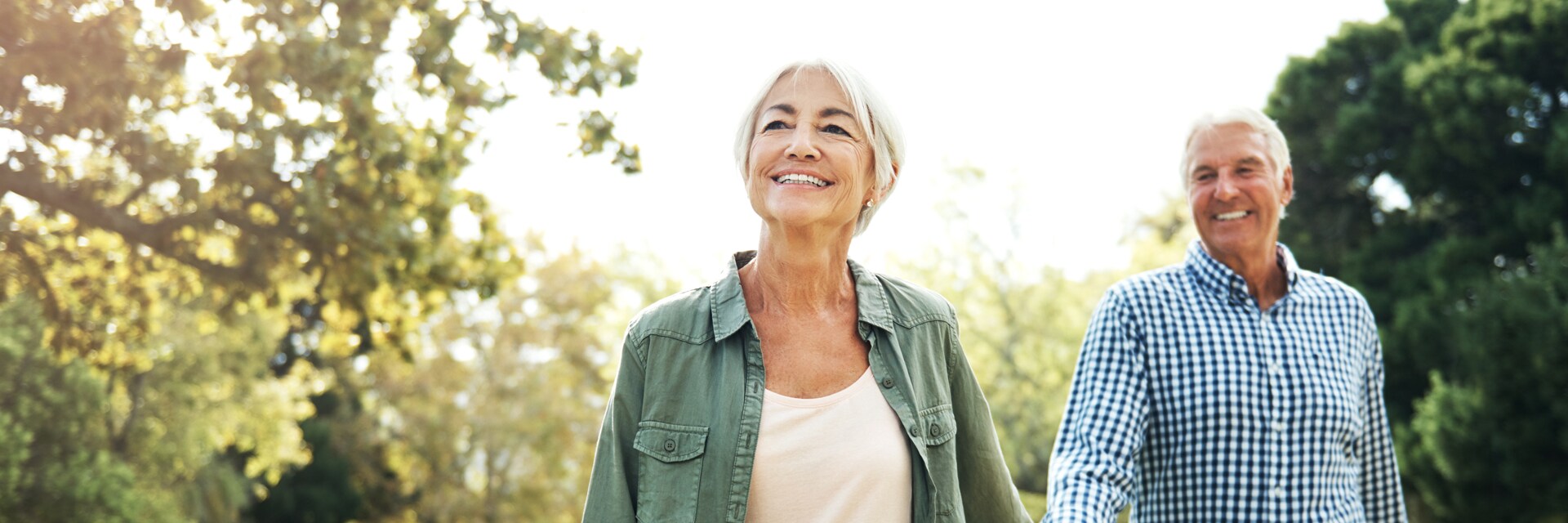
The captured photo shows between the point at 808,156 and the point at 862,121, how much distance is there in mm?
159

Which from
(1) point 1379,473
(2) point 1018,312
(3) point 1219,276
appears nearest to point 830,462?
(3) point 1219,276

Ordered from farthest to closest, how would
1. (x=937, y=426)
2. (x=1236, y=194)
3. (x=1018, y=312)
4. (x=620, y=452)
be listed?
1. (x=1018, y=312)
2. (x=1236, y=194)
3. (x=937, y=426)
4. (x=620, y=452)

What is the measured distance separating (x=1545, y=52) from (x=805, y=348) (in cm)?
1603

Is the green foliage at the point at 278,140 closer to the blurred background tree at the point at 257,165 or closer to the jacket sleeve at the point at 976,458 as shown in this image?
the blurred background tree at the point at 257,165

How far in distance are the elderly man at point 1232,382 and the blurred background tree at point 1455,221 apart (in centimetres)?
1212

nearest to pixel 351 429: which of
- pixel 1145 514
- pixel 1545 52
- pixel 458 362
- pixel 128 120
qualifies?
pixel 458 362

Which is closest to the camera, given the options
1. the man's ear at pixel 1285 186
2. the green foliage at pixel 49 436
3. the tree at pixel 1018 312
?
the man's ear at pixel 1285 186

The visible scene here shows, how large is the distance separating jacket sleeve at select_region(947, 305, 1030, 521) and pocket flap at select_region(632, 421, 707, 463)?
67cm

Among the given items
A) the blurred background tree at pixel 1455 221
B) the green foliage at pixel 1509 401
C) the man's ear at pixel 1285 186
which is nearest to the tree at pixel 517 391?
the blurred background tree at pixel 1455 221

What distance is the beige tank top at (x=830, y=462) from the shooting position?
2545 mm

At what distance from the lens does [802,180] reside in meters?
2.62

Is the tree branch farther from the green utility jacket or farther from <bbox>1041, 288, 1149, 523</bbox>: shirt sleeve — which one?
<bbox>1041, 288, 1149, 523</bbox>: shirt sleeve

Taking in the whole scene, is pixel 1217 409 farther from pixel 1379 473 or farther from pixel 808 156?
pixel 808 156

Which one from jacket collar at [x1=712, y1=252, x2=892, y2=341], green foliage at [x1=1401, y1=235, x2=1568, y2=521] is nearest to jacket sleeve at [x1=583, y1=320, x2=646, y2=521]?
jacket collar at [x1=712, y1=252, x2=892, y2=341]
